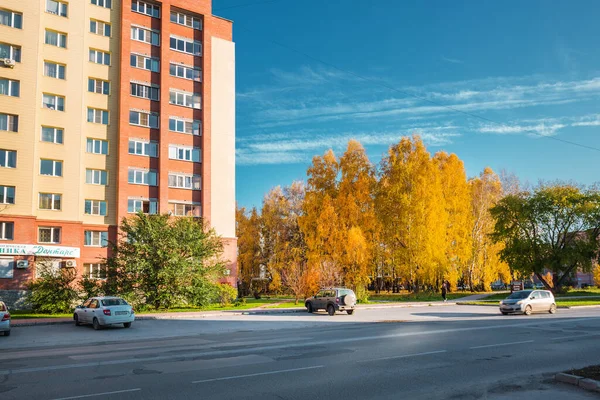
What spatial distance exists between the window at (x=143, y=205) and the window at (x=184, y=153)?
15.8ft

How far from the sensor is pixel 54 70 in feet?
143

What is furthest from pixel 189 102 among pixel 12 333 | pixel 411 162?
pixel 12 333

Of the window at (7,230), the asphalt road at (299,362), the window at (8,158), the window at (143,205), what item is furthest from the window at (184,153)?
the asphalt road at (299,362)

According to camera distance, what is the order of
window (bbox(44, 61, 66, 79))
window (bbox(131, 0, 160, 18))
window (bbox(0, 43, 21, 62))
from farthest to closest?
window (bbox(131, 0, 160, 18))
window (bbox(44, 61, 66, 79))
window (bbox(0, 43, 21, 62))

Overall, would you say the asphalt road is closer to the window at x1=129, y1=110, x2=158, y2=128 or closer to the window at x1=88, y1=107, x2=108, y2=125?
the window at x1=88, y1=107, x2=108, y2=125

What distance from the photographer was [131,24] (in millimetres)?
47281

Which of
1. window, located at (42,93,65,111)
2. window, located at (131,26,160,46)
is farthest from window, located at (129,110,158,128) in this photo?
window, located at (131,26,160,46)

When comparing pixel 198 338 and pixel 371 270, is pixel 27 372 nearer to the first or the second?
pixel 198 338

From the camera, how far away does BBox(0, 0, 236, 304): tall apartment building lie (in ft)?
132

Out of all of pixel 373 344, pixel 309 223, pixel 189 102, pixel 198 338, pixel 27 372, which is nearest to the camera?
pixel 27 372

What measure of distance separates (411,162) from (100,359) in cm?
4428

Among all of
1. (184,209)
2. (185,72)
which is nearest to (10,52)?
(185,72)

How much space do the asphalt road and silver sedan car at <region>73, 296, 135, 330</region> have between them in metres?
1.54

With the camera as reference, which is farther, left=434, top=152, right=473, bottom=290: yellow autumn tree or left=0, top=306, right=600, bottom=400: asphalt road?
left=434, top=152, right=473, bottom=290: yellow autumn tree
